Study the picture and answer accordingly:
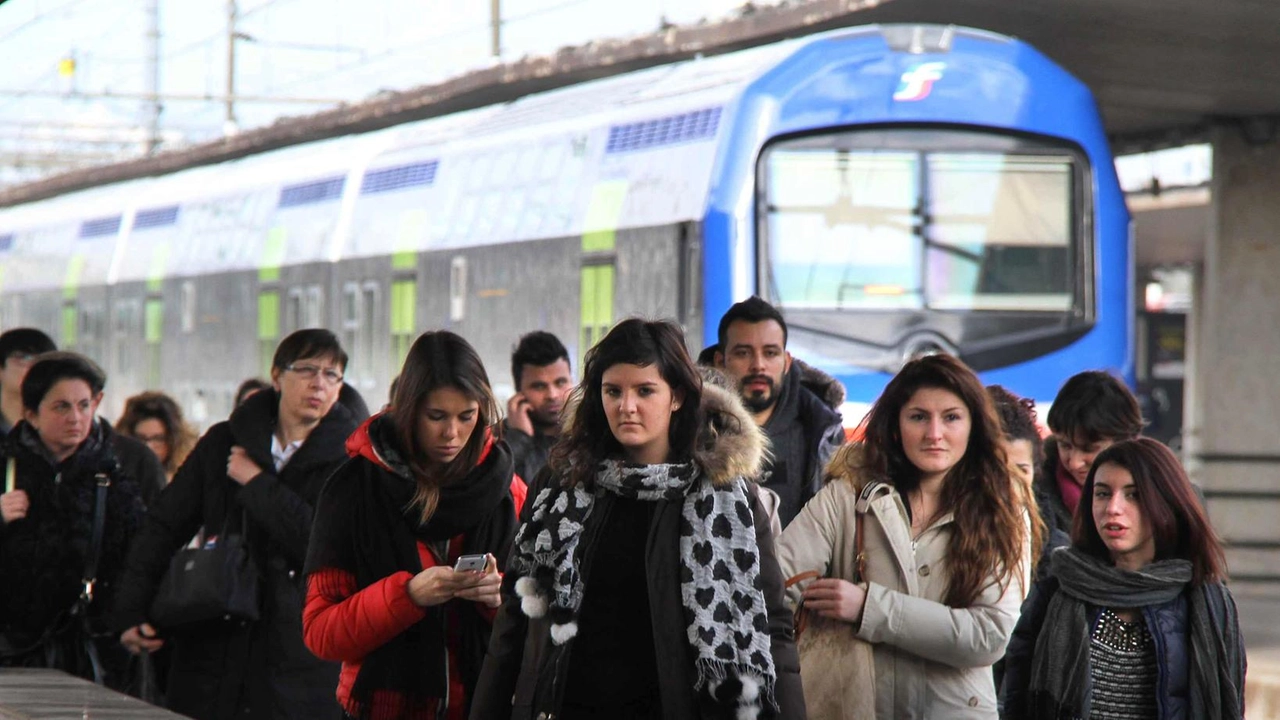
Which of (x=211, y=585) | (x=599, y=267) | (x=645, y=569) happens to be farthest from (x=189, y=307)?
(x=645, y=569)

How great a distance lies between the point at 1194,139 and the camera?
15.5 metres

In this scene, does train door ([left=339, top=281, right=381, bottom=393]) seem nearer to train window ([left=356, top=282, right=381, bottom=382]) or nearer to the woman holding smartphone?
train window ([left=356, top=282, right=381, bottom=382])

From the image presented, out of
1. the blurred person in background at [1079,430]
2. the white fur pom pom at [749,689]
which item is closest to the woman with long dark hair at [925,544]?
the white fur pom pom at [749,689]

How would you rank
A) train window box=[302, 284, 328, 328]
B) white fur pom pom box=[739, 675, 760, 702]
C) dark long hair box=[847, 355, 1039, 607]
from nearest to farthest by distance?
white fur pom pom box=[739, 675, 760, 702] → dark long hair box=[847, 355, 1039, 607] → train window box=[302, 284, 328, 328]

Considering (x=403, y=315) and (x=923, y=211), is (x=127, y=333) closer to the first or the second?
(x=403, y=315)

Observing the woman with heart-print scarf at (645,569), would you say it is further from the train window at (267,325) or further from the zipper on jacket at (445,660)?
the train window at (267,325)

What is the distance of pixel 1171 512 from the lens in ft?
14.3

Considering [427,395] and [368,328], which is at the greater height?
[427,395]

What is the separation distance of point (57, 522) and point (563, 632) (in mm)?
3202

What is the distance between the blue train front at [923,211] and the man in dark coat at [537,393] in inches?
124

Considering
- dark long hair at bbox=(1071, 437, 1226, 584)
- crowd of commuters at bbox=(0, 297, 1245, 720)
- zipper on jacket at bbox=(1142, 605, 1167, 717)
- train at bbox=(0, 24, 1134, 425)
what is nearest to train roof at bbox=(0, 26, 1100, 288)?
train at bbox=(0, 24, 1134, 425)

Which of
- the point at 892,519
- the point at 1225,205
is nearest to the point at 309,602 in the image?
the point at 892,519

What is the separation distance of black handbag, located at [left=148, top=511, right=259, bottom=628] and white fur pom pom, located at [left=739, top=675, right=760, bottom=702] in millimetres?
2112

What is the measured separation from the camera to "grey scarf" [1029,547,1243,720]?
426cm
